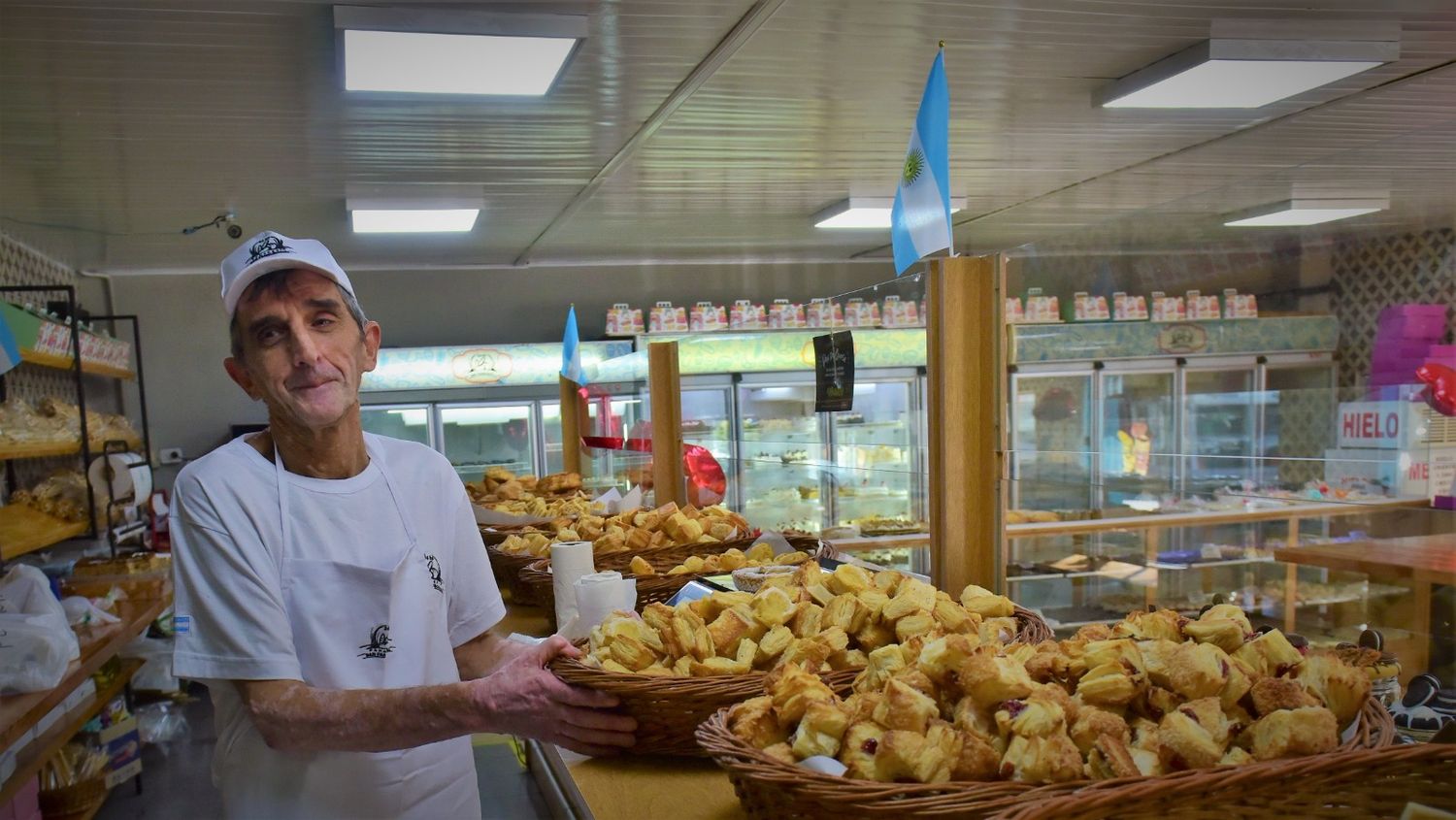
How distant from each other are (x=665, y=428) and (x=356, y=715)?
8.56 feet

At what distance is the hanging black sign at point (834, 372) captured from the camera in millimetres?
2535

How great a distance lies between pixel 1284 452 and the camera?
146 inches

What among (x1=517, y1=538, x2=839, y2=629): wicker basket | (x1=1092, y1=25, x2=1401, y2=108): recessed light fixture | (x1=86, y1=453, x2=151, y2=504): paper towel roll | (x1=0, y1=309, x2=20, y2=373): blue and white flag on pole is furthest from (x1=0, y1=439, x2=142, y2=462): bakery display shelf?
(x1=1092, y1=25, x2=1401, y2=108): recessed light fixture

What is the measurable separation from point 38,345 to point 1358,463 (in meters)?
6.07

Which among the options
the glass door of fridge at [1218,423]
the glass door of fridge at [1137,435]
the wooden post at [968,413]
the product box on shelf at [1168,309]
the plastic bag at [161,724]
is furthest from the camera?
the plastic bag at [161,724]

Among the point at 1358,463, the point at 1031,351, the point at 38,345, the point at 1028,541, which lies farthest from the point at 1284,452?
the point at 38,345

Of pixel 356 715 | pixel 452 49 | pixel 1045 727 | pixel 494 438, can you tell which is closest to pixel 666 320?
pixel 494 438

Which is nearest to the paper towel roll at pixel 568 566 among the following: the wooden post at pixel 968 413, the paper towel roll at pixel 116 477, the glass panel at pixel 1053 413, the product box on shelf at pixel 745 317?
the wooden post at pixel 968 413

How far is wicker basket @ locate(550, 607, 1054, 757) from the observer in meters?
1.50

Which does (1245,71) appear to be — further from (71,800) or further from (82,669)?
(71,800)

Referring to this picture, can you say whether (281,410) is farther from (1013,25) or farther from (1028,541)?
(1028,541)

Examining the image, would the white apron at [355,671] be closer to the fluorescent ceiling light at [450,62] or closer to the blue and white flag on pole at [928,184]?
the blue and white flag on pole at [928,184]

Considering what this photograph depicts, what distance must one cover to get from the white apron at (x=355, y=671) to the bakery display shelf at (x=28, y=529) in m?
3.67

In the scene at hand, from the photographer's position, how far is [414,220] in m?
6.89
